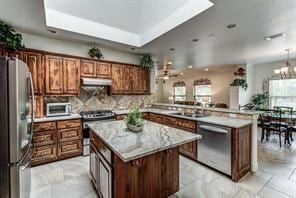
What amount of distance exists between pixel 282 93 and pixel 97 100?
747cm

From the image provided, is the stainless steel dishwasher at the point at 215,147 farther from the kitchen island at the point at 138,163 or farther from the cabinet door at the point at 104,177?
the cabinet door at the point at 104,177

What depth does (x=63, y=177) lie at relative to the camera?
9.41 ft

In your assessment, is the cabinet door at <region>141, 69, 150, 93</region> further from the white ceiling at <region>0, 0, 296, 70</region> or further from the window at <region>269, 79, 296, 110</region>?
the window at <region>269, 79, 296, 110</region>

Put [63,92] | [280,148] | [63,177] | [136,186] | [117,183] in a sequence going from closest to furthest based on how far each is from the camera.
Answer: [117,183] → [136,186] → [63,177] → [63,92] → [280,148]

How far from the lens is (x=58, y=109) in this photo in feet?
12.6

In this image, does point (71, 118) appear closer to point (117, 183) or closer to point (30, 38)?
point (30, 38)

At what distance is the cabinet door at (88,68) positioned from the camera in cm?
410

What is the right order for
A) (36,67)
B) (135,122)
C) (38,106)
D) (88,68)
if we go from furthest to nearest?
(88,68) < (38,106) < (36,67) < (135,122)

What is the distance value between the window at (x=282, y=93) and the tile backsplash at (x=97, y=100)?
5912mm

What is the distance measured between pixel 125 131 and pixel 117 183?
2.34 ft

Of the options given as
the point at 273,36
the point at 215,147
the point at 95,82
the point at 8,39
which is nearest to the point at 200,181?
the point at 215,147

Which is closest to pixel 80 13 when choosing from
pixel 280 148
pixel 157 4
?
pixel 157 4

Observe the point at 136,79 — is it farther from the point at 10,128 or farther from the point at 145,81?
the point at 10,128

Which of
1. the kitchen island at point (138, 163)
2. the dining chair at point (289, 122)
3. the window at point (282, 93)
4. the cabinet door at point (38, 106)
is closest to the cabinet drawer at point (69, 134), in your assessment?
the cabinet door at point (38, 106)
